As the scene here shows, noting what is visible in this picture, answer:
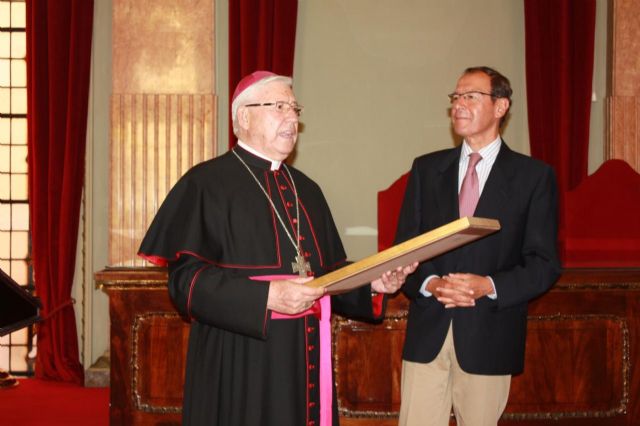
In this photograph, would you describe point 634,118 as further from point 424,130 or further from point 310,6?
point 310,6

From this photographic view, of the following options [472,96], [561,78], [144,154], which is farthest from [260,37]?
[472,96]

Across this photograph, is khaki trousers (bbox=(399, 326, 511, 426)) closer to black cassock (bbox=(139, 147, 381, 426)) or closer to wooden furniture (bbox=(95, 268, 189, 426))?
black cassock (bbox=(139, 147, 381, 426))

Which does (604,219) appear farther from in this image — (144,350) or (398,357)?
(144,350)

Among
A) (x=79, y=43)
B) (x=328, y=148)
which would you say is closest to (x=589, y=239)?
(x=328, y=148)

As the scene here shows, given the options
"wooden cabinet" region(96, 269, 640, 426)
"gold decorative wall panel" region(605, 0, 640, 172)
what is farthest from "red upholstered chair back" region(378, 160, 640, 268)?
"gold decorative wall panel" region(605, 0, 640, 172)

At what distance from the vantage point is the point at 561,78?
6391 mm

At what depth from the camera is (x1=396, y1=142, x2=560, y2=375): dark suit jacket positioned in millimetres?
2891

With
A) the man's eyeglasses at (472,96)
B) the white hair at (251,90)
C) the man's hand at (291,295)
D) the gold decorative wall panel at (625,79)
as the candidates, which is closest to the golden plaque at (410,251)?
the man's hand at (291,295)

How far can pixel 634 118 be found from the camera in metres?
6.46

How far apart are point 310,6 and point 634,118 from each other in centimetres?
289

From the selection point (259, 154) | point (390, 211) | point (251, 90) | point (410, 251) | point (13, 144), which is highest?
point (13, 144)

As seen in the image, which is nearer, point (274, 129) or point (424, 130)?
point (274, 129)

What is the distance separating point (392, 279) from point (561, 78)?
14.5 ft

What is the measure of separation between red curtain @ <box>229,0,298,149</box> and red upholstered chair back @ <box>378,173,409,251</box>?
1.29m
